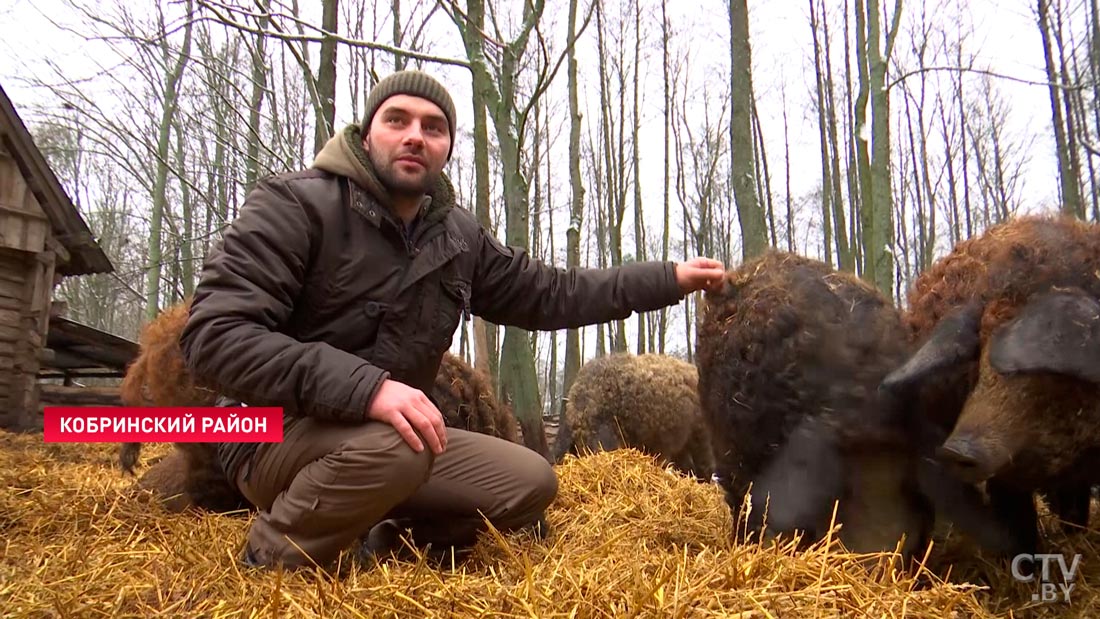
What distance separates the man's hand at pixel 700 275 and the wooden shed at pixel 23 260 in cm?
930

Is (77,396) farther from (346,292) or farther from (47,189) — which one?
(346,292)

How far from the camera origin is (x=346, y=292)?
9.61 feet

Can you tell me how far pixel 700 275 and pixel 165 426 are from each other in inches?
103

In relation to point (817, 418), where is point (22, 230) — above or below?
above

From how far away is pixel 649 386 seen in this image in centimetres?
743

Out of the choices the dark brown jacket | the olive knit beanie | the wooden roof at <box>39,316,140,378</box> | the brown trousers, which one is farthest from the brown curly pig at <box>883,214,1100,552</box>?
the wooden roof at <box>39,316,140,378</box>

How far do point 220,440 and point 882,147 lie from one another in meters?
11.8

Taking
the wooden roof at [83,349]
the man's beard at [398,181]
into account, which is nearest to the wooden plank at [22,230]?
the wooden roof at [83,349]

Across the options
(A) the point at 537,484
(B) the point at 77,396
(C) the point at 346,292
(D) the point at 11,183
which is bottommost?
(A) the point at 537,484

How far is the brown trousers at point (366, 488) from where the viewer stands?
2629mm

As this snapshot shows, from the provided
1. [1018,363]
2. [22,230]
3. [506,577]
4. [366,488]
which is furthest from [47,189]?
[1018,363]

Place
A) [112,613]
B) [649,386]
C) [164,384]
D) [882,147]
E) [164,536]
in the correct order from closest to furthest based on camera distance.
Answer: [112,613] → [164,536] → [164,384] → [649,386] → [882,147]

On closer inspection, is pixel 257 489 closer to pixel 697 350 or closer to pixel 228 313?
pixel 228 313

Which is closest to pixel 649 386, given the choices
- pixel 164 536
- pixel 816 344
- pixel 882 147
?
pixel 816 344
